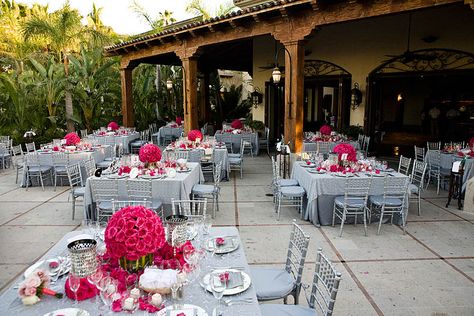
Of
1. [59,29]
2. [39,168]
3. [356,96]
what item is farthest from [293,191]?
[59,29]

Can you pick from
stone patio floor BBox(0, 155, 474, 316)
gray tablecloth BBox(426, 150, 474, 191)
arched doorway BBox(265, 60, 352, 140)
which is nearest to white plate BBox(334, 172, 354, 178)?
stone patio floor BBox(0, 155, 474, 316)

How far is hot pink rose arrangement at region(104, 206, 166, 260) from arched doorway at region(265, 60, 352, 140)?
1319 centimetres

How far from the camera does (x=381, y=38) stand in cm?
1364

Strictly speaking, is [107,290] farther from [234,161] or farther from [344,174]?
[234,161]

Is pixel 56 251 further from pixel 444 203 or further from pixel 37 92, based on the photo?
pixel 37 92

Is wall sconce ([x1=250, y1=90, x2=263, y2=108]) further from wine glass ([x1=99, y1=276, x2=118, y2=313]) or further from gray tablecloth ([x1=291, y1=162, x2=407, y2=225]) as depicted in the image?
wine glass ([x1=99, y1=276, x2=118, y2=313])

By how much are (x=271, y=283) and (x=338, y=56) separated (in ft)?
41.8

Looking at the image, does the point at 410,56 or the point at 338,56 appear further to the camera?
the point at 338,56

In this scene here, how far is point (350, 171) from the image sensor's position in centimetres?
741

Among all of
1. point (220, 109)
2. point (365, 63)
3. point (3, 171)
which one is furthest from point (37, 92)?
point (365, 63)

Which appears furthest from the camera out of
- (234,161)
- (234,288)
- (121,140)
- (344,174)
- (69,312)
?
(121,140)

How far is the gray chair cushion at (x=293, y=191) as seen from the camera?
7375mm

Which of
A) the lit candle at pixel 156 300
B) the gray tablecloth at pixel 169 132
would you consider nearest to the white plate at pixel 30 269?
the lit candle at pixel 156 300

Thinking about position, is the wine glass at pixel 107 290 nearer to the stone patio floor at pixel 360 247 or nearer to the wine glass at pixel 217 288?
the wine glass at pixel 217 288
